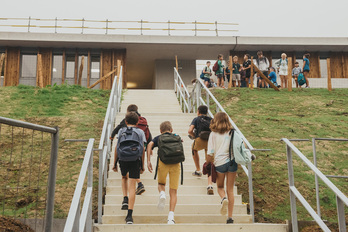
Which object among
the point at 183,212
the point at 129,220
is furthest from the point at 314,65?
the point at 129,220

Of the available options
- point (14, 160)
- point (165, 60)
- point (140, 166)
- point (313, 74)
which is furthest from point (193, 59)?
point (140, 166)

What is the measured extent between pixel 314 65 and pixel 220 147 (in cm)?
2001

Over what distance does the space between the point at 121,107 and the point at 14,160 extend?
5101mm

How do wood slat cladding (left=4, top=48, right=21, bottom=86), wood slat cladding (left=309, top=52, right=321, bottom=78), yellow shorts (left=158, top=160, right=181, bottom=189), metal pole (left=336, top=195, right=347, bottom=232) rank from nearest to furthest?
metal pole (left=336, top=195, right=347, bottom=232)
yellow shorts (left=158, top=160, right=181, bottom=189)
wood slat cladding (left=4, top=48, right=21, bottom=86)
wood slat cladding (left=309, top=52, right=321, bottom=78)

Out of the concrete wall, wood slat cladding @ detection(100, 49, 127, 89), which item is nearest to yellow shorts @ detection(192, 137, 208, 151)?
wood slat cladding @ detection(100, 49, 127, 89)

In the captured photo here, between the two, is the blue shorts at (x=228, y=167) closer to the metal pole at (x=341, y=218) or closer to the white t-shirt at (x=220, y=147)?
the white t-shirt at (x=220, y=147)

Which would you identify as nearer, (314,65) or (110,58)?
(110,58)

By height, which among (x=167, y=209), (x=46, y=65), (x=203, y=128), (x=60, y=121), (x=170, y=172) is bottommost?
(x=167, y=209)

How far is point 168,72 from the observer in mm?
23781

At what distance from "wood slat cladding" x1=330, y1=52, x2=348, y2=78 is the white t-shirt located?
20.2 m

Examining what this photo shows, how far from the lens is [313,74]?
2272 cm

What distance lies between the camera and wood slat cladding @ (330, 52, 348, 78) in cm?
2281

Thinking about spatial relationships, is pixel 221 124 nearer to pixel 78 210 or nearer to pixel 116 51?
pixel 78 210

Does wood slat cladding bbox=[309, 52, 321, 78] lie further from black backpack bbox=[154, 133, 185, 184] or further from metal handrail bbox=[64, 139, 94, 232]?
metal handrail bbox=[64, 139, 94, 232]
